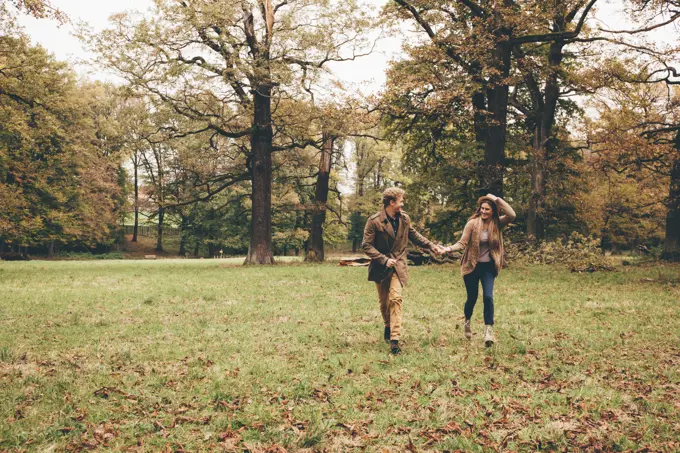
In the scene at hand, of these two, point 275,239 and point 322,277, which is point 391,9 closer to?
point 322,277

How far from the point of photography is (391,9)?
21500mm

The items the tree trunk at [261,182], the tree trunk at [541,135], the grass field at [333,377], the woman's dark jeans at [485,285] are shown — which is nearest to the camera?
the grass field at [333,377]

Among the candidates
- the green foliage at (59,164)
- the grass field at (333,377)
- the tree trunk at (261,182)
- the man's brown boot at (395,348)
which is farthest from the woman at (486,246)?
the green foliage at (59,164)

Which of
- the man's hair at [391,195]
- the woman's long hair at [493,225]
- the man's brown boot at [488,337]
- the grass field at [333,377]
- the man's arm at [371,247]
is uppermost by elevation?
the man's hair at [391,195]

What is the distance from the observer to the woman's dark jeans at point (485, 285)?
24.2 feet

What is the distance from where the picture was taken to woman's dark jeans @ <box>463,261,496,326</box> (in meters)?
7.38

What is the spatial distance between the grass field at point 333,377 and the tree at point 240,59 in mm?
13515

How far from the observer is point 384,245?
23.9ft

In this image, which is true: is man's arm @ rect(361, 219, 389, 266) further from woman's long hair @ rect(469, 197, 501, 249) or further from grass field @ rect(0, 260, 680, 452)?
woman's long hair @ rect(469, 197, 501, 249)

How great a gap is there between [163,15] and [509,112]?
17278 millimetres

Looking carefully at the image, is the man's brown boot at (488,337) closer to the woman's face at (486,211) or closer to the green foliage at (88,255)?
the woman's face at (486,211)

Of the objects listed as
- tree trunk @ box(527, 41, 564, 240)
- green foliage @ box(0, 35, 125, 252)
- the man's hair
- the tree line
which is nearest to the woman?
the man's hair

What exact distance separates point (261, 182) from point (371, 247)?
18.8 meters

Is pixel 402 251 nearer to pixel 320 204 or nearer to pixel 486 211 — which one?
pixel 486 211
